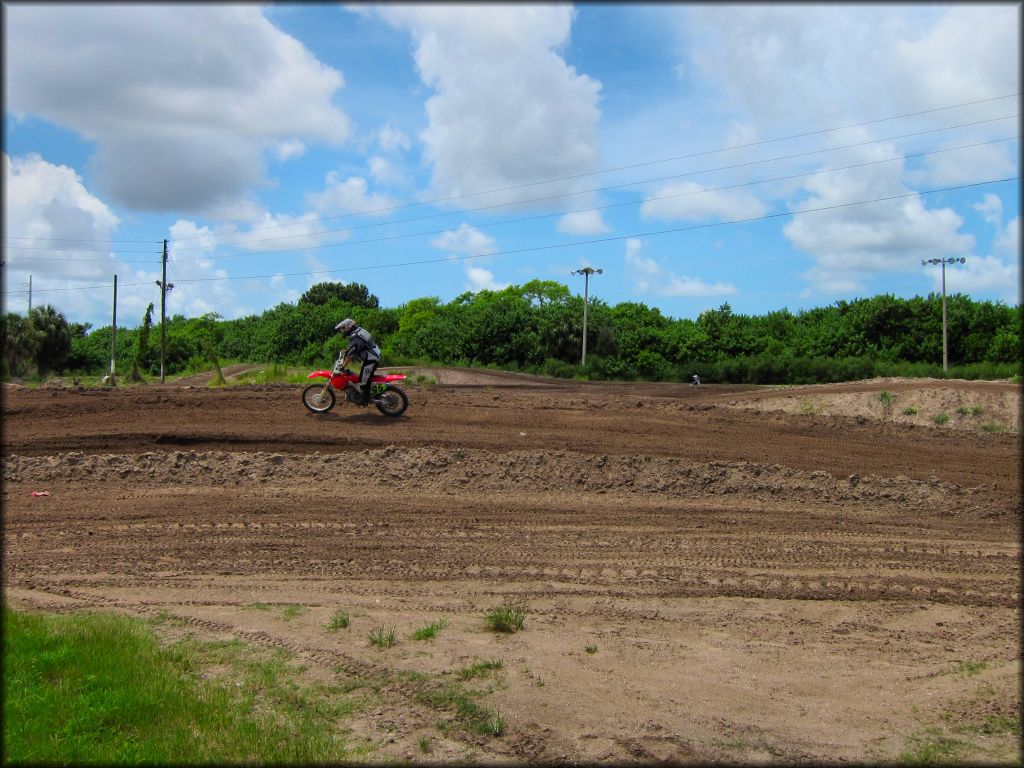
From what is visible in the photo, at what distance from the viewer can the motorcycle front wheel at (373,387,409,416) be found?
53.8ft

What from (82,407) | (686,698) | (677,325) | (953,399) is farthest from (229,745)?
(677,325)

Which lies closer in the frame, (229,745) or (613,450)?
(229,745)

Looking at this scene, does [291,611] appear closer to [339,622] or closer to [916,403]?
[339,622]

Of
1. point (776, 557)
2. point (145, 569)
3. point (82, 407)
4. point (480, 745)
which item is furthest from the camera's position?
point (82, 407)

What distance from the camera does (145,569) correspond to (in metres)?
9.10

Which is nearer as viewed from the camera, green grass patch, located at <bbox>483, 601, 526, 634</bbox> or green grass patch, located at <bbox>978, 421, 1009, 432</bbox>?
green grass patch, located at <bbox>483, 601, 526, 634</bbox>

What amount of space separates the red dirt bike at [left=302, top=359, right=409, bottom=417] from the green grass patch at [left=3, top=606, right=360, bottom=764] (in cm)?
959

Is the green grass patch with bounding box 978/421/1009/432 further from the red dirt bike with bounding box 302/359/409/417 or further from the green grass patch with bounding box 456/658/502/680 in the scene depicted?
the green grass patch with bounding box 456/658/502/680

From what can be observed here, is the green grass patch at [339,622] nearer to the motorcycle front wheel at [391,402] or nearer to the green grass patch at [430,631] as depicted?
the green grass patch at [430,631]

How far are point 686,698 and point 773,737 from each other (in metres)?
0.74

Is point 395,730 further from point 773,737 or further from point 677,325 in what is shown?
point 677,325

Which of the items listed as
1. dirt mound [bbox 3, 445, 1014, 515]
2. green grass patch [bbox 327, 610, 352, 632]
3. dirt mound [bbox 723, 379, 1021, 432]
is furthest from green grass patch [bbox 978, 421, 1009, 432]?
green grass patch [bbox 327, 610, 352, 632]

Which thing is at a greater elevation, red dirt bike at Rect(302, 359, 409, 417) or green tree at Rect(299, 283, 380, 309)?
green tree at Rect(299, 283, 380, 309)

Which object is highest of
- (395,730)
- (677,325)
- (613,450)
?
(677,325)
